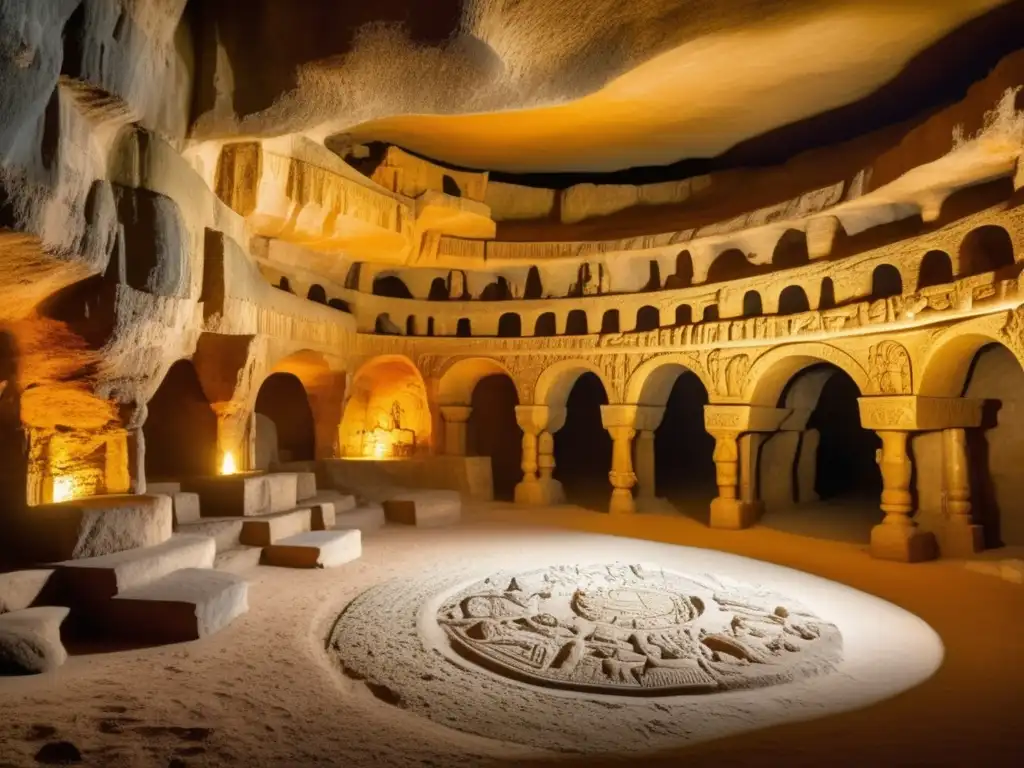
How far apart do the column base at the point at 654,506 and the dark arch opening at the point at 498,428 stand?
17.2 feet

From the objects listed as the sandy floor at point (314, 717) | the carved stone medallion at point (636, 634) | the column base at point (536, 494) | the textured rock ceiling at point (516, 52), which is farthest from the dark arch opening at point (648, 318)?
the sandy floor at point (314, 717)

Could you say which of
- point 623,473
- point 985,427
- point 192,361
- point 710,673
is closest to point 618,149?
point 623,473

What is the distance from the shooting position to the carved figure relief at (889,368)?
10.1 meters

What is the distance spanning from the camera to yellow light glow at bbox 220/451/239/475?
432 inches

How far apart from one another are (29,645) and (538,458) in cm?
1193

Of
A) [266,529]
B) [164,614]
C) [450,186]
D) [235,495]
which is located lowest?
[164,614]

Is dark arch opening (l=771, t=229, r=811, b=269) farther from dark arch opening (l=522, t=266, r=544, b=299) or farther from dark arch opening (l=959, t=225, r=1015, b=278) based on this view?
dark arch opening (l=522, t=266, r=544, b=299)

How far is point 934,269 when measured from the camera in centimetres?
1032

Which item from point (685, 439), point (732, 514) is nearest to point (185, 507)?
point (732, 514)

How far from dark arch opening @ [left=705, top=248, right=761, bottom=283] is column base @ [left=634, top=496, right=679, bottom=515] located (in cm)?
516

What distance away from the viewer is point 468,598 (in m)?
7.11

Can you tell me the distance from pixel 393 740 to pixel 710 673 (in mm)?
2471

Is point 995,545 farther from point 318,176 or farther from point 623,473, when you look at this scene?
point 318,176

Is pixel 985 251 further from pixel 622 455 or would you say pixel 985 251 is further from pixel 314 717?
pixel 314 717
